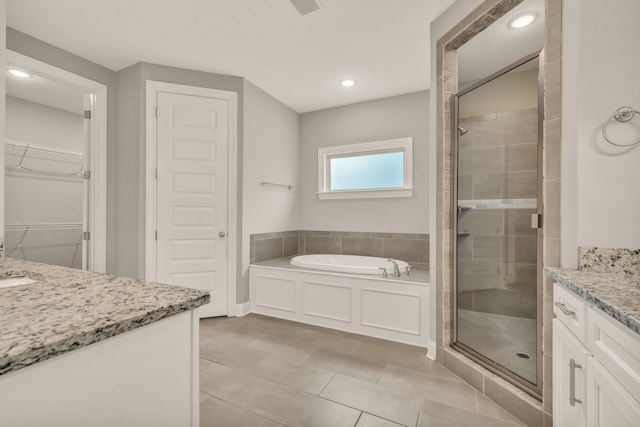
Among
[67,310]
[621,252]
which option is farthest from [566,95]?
[67,310]

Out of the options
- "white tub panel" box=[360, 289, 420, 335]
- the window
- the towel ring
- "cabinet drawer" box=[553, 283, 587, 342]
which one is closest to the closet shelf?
the window

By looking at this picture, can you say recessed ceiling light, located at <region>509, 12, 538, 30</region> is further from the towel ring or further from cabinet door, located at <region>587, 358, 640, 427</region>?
cabinet door, located at <region>587, 358, 640, 427</region>

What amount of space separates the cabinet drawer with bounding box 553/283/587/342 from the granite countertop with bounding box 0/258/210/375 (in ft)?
4.12

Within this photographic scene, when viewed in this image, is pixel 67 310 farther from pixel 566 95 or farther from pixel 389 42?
pixel 389 42

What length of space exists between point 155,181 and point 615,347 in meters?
3.20

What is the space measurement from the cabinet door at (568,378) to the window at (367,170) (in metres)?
2.33

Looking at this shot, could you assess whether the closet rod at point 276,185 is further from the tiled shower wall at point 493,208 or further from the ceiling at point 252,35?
the tiled shower wall at point 493,208

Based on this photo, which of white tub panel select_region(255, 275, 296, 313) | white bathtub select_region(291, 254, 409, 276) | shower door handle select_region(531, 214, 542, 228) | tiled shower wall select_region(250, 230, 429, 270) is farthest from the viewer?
tiled shower wall select_region(250, 230, 429, 270)

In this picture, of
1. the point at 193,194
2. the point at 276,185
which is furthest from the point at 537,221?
the point at 193,194

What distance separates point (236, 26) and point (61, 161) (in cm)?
370

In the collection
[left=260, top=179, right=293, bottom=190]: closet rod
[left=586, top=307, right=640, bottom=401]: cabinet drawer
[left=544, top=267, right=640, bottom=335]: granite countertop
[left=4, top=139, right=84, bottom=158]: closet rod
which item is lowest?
[left=586, top=307, right=640, bottom=401]: cabinet drawer

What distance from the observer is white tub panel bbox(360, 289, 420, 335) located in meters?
2.48

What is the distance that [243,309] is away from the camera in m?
3.15

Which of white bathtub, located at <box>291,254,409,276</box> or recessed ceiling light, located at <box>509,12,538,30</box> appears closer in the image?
recessed ceiling light, located at <box>509,12,538,30</box>
